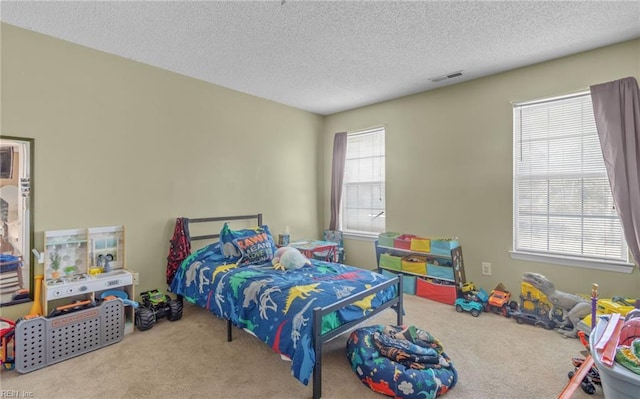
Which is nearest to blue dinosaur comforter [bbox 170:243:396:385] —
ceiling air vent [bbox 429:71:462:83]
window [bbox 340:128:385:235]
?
window [bbox 340:128:385:235]

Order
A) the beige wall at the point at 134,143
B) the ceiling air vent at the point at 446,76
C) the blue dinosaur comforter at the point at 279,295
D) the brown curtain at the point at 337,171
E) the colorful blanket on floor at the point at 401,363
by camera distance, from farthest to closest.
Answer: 1. the brown curtain at the point at 337,171
2. the ceiling air vent at the point at 446,76
3. the beige wall at the point at 134,143
4. the blue dinosaur comforter at the point at 279,295
5. the colorful blanket on floor at the point at 401,363

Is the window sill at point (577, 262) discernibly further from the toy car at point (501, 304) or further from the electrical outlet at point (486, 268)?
the toy car at point (501, 304)

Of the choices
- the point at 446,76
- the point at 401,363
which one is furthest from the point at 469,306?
the point at 446,76

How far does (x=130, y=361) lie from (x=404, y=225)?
3473mm

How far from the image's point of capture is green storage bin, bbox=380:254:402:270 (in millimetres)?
3990

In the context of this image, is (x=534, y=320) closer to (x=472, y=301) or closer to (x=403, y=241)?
(x=472, y=301)

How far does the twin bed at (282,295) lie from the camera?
6.31 ft

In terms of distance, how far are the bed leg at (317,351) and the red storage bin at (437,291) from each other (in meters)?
2.21

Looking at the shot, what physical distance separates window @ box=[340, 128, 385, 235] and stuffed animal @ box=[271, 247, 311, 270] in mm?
1910

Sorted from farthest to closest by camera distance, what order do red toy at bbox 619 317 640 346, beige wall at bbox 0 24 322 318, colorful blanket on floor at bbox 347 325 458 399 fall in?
beige wall at bbox 0 24 322 318
colorful blanket on floor at bbox 347 325 458 399
red toy at bbox 619 317 640 346

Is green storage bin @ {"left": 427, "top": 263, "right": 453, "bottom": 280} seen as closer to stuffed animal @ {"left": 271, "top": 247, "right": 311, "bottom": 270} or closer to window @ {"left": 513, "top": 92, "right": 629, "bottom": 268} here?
window @ {"left": 513, "top": 92, "right": 629, "bottom": 268}

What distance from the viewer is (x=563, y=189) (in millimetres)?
3100

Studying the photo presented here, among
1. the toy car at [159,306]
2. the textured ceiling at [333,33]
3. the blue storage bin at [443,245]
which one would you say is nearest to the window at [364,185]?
the blue storage bin at [443,245]

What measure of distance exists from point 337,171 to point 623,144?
3.36m
